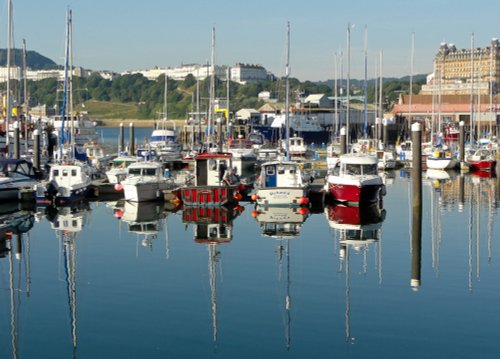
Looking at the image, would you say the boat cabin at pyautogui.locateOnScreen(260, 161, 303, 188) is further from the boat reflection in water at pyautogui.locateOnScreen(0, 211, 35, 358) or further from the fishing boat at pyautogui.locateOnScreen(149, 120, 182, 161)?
the fishing boat at pyautogui.locateOnScreen(149, 120, 182, 161)

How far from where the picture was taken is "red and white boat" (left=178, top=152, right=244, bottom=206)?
44594 mm

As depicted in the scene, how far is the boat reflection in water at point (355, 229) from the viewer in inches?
1214

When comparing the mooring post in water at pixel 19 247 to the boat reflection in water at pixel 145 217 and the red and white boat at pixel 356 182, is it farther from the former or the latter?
the red and white boat at pixel 356 182

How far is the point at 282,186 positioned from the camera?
149 ft

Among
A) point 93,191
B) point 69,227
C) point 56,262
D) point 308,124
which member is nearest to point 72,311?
point 56,262

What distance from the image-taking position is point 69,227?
39781 mm

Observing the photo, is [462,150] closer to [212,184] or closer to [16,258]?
[212,184]

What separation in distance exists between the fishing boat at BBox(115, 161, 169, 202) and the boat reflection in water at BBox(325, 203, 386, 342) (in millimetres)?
9068

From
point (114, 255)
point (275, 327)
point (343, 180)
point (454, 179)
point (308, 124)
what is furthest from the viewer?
point (308, 124)

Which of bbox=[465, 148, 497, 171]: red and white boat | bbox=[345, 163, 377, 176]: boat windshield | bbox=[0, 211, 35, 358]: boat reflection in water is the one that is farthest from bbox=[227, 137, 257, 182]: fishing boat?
bbox=[0, 211, 35, 358]: boat reflection in water

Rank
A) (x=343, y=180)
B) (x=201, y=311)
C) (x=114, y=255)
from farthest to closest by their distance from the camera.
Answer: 1. (x=343, y=180)
2. (x=114, y=255)
3. (x=201, y=311)

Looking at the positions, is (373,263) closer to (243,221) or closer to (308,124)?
(243,221)

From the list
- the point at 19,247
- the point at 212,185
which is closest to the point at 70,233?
the point at 19,247

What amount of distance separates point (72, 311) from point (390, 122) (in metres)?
128
